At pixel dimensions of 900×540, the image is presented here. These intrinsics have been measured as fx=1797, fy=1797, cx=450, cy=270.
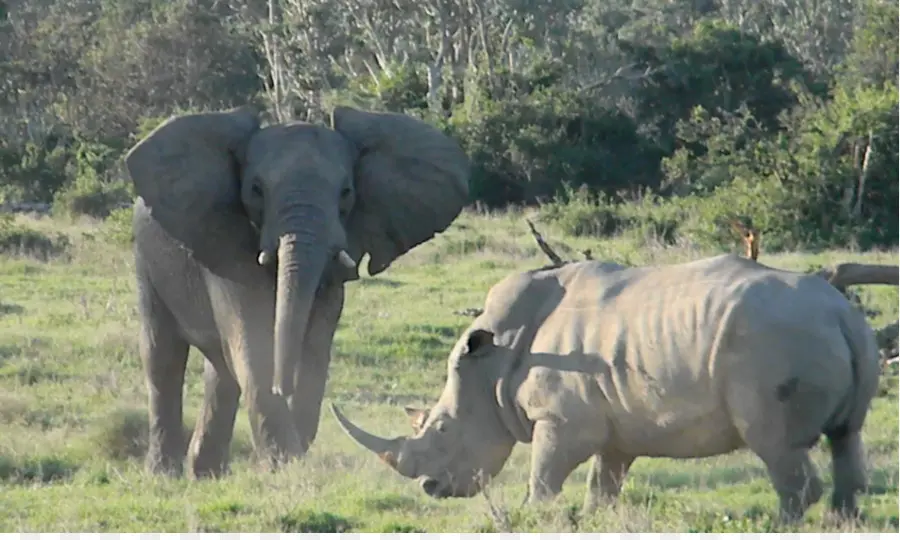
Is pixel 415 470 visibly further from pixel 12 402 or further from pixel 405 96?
pixel 405 96

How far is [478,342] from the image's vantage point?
708 centimetres

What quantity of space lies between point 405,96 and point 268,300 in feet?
82.3

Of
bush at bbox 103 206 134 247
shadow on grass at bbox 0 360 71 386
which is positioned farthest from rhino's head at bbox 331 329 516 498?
bush at bbox 103 206 134 247

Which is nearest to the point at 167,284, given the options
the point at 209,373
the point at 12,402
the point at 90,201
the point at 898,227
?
the point at 209,373

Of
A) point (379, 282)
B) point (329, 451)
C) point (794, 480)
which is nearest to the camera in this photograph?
point (794, 480)

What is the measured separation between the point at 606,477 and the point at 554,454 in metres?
0.43

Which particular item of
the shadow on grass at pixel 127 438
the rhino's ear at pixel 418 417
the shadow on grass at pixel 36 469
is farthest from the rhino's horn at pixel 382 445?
the shadow on grass at pixel 127 438

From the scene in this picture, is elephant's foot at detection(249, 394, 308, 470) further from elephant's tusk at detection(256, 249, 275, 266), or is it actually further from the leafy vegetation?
the leafy vegetation

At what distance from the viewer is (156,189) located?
359 inches

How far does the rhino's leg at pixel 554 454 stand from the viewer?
22.0 feet

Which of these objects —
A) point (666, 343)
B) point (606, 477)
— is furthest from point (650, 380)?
point (606, 477)

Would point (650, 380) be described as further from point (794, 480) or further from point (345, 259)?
point (345, 259)

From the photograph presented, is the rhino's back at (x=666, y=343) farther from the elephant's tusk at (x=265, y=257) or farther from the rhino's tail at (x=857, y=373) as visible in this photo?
Answer: the elephant's tusk at (x=265, y=257)

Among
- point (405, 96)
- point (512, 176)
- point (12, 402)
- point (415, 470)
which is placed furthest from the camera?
point (405, 96)
